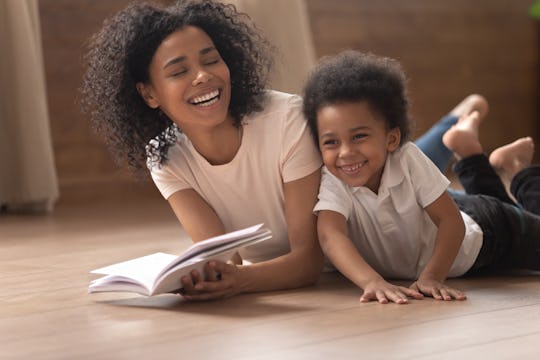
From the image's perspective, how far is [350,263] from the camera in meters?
1.80

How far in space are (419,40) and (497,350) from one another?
156 inches

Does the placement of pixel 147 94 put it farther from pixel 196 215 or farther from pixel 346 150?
pixel 346 150

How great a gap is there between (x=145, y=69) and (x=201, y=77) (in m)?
0.14

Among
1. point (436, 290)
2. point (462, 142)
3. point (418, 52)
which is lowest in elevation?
point (436, 290)

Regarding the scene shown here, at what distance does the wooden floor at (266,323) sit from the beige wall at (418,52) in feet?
6.05

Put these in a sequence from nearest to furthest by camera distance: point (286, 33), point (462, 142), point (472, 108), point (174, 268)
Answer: point (174, 268) → point (462, 142) → point (472, 108) → point (286, 33)

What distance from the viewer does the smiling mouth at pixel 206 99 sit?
1.92 meters

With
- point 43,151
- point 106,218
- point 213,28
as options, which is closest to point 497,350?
point 213,28

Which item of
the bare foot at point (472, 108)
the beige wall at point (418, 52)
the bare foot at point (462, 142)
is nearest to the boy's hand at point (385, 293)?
the bare foot at point (462, 142)

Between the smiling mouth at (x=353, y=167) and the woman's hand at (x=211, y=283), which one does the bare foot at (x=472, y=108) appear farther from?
the woman's hand at (x=211, y=283)

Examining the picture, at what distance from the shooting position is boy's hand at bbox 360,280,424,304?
1675 mm

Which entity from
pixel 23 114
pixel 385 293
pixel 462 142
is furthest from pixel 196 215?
pixel 23 114

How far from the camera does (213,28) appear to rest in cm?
201

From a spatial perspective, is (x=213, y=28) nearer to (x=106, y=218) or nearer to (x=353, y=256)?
(x=353, y=256)
